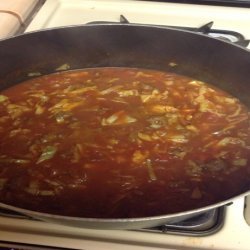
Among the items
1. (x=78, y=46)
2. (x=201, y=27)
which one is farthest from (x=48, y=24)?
(x=201, y=27)

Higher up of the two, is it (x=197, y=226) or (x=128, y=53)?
(x=128, y=53)

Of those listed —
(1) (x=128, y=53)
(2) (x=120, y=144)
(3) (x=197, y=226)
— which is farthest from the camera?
(1) (x=128, y=53)

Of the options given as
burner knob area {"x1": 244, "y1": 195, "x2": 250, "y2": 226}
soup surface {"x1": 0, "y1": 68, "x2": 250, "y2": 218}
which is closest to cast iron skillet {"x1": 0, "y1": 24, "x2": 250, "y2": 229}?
soup surface {"x1": 0, "y1": 68, "x2": 250, "y2": 218}

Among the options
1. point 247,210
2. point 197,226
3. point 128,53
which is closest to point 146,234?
point 197,226

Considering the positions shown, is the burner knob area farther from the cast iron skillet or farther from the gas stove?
the cast iron skillet

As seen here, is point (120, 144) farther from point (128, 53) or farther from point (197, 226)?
point (128, 53)

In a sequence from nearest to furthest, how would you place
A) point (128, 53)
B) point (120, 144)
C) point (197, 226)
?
1. point (197, 226)
2. point (120, 144)
3. point (128, 53)

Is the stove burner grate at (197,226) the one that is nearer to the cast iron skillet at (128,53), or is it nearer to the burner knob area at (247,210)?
the burner knob area at (247,210)

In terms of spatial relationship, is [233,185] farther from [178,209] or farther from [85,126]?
[85,126]
